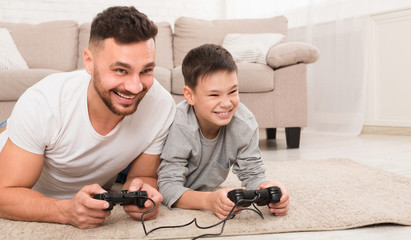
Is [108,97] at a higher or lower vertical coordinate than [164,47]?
lower

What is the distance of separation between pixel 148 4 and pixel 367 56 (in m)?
2.17

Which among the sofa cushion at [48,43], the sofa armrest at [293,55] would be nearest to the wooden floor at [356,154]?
the sofa armrest at [293,55]

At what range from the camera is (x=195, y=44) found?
134 inches

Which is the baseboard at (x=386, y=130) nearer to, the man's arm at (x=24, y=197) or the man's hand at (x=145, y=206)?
the man's hand at (x=145, y=206)

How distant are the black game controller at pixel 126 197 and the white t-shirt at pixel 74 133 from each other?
0.22 m

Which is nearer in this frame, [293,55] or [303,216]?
[303,216]

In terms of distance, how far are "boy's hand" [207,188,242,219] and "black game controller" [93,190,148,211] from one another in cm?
20

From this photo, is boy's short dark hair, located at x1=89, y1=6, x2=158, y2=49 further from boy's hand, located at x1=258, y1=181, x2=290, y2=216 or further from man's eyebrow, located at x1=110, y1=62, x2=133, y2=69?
boy's hand, located at x1=258, y1=181, x2=290, y2=216

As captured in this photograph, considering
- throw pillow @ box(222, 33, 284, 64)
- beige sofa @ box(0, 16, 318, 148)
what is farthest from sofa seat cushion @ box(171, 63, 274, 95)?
throw pillow @ box(222, 33, 284, 64)

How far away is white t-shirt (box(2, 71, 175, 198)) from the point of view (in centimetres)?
111

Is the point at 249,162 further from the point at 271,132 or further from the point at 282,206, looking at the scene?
the point at 271,132

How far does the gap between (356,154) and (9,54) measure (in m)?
2.43

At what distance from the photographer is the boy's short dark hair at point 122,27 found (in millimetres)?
1074

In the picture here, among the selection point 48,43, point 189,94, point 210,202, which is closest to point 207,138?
point 189,94
